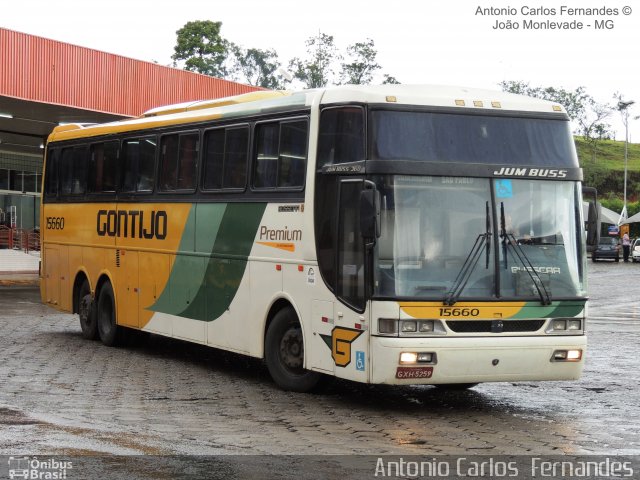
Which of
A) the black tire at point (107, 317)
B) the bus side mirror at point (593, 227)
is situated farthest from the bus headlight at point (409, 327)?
the black tire at point (107, 317)

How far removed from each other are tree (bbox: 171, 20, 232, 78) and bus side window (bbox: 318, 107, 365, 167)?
10657cm

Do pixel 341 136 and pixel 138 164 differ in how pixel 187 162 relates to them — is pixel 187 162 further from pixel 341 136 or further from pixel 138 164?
pixel 341 136

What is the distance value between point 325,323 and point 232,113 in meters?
3.51

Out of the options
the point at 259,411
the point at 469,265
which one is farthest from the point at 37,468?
the point at 469,265

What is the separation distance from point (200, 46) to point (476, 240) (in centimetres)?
11059

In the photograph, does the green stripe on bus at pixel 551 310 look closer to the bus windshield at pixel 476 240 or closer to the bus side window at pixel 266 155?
the bus windshield at pixel 476 240

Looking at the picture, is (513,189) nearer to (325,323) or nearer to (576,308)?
(576,308)

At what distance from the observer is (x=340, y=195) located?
38.8 ft

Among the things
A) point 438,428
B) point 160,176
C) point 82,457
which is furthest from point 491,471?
point 160,176

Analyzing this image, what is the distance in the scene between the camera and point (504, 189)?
1166 cm

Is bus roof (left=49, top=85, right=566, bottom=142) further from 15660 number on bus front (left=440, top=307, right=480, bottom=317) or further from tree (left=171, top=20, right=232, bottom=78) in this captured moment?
tree (left=171, top=20, right=232, bottom=78)

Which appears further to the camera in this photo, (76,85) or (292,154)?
(76,85)

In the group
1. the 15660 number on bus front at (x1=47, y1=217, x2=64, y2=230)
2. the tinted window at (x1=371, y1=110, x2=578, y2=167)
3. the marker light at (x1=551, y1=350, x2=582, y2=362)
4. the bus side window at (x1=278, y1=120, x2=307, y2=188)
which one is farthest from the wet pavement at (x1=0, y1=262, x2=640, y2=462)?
the 15660 number on bus front at (x1=47, y1=217, x2=64, y2=230)

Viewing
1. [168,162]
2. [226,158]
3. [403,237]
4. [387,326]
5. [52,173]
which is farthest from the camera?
[52,173]
